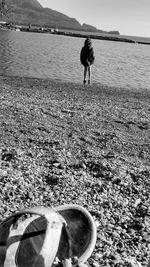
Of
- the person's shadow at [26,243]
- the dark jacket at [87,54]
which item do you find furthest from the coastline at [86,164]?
the dark jacket at [87,54]

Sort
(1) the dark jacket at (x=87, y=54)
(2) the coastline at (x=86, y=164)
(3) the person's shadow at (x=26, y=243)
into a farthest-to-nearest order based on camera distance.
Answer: (1) the dark jacket at (x=87, y=54) < (2) the coastline at (x=86, y=164) < (3) the person's shadow at (x=26, y=243)

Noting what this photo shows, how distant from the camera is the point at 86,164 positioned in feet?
37.5

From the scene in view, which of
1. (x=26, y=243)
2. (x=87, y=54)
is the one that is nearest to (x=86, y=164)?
(x=26, y=243)

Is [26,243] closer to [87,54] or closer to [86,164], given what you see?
[86,164]

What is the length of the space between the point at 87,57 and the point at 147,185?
17.1 meters

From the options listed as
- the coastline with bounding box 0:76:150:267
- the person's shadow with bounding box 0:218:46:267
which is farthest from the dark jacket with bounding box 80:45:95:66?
the person's shadow with bounding box 0:218:46:267

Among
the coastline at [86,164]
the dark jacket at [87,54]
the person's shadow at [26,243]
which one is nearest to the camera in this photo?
the person's shadow at [26,243]

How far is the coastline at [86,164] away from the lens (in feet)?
26.7

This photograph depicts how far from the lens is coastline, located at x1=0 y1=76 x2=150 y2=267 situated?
26.7ft

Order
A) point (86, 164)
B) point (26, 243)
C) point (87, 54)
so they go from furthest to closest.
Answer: point (87, 54), point (86, 164), point (26, 243)

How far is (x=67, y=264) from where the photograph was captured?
586 centimetres

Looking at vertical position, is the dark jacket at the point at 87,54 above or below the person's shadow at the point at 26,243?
above

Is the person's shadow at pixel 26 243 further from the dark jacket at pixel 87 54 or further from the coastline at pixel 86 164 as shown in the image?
the dark jacket at pixel 87 54

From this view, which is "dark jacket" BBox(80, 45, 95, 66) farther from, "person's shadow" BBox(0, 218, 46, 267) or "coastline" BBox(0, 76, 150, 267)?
"person's shadow" BBox(0, 218, 46, 267)
